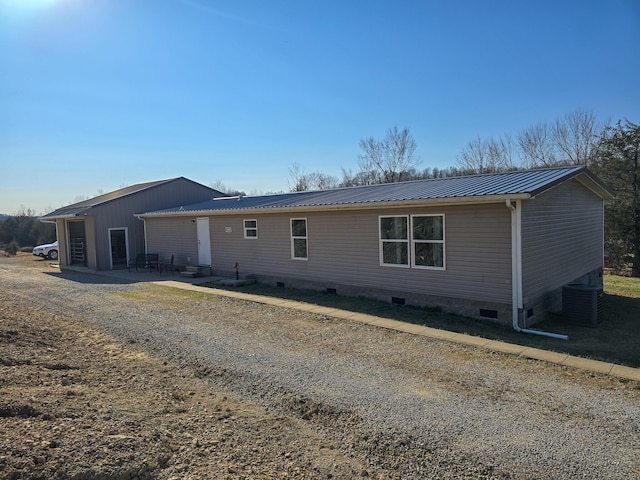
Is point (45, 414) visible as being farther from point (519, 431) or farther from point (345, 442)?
point (519, 431)

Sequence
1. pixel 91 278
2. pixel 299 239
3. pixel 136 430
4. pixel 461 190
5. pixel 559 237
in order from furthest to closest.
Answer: pixel 91 278 → pixel 299 239 → pixel 559 237 → pixel 461 190 → pixel 136 430

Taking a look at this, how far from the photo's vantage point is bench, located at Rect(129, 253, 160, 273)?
1888 centimetres

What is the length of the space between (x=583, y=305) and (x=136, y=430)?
914cm

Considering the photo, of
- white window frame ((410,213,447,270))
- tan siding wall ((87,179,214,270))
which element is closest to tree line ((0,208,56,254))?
tan siding wall ((87,179,214,270))

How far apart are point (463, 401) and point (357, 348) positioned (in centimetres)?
238

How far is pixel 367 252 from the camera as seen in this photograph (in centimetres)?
1123

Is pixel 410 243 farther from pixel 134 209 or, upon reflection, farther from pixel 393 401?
pixel 134 209

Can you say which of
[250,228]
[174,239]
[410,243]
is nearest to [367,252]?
[410,243]

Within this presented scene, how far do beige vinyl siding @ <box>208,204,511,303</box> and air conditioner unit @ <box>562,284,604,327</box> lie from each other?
6.16 ft

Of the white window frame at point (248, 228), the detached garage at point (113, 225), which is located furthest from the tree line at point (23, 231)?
the white window frame at point (248, 228)

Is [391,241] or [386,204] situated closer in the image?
[386,204]

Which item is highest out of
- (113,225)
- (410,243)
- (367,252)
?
(113,225)

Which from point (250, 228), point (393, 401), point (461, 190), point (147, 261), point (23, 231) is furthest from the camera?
point (23, 231)

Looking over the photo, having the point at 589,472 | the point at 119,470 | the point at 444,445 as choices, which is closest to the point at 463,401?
the point at 444,445
